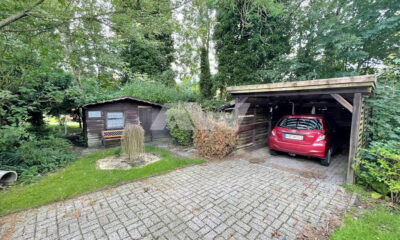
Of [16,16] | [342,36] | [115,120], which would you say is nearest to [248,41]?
[342,36]

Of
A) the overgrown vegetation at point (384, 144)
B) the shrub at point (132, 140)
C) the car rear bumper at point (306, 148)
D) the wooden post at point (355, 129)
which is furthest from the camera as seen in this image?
the shrub at point (132, 140)

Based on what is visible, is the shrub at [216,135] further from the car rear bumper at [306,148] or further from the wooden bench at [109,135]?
the wooden bench at [109,135]

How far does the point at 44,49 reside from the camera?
14.6 feet

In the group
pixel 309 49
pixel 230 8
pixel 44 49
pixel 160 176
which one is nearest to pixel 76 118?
pixel 44 49

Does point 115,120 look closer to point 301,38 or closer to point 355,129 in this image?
point 355,129

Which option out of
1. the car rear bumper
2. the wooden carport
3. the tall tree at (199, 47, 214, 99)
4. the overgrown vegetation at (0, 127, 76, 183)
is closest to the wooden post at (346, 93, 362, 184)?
the wooden carport

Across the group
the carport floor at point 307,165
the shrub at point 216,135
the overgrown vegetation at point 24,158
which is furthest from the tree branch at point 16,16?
the carport floor at point 307,165

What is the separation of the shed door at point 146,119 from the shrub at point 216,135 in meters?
3.88

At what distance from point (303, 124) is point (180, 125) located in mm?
4716

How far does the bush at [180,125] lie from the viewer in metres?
7.28

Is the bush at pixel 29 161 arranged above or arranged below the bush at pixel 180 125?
below

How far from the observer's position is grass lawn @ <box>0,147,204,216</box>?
9.81ft

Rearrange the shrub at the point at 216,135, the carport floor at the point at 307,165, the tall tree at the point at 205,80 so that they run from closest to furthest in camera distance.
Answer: the carport floor at the point at 307,165 < the shrub at the point at 216,135 < the tall tree at the point at 205,80

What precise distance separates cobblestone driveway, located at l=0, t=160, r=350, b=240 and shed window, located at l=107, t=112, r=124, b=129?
5.19m
